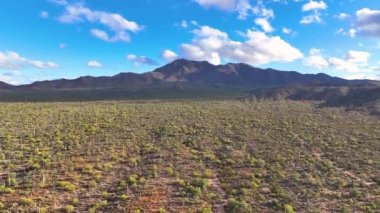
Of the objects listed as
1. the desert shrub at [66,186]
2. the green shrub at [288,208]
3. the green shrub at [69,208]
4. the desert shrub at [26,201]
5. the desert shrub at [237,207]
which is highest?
the desert shrub at [66,186]

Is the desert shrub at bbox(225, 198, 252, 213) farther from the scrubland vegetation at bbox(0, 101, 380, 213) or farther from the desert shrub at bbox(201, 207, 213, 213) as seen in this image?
the desert shrub at bbox(201, 207, 213, 213)

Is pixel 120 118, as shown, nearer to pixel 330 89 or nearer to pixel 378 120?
pixel 378 120

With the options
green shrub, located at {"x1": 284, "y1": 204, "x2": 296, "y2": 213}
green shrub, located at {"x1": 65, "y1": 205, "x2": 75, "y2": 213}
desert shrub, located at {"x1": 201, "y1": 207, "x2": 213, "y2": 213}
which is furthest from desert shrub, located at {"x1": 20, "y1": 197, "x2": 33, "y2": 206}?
green shrub, located at {"x1": 284, "y1": 204, "x2": 296, "y2": 213}

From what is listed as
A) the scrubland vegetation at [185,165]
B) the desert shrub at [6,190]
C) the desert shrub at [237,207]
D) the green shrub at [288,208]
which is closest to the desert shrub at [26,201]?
the scrubland vegetation at [185,165]

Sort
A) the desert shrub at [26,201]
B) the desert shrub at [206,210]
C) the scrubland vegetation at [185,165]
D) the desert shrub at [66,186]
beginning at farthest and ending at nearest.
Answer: the desert shrub at [66,186], the scrubland vegetation at [185,165], the desert shrub at [206,210], the desert shrub at [26,201]

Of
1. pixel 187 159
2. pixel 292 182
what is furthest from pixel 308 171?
pixel 187 159

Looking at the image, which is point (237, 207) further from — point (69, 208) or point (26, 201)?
point (26, 201)

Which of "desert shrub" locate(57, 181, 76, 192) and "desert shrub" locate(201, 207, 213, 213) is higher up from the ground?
"desert shrub" locate(57, 181, 76, 192)

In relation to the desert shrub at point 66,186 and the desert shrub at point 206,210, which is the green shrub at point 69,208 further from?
the desert shrub at point 206,210
